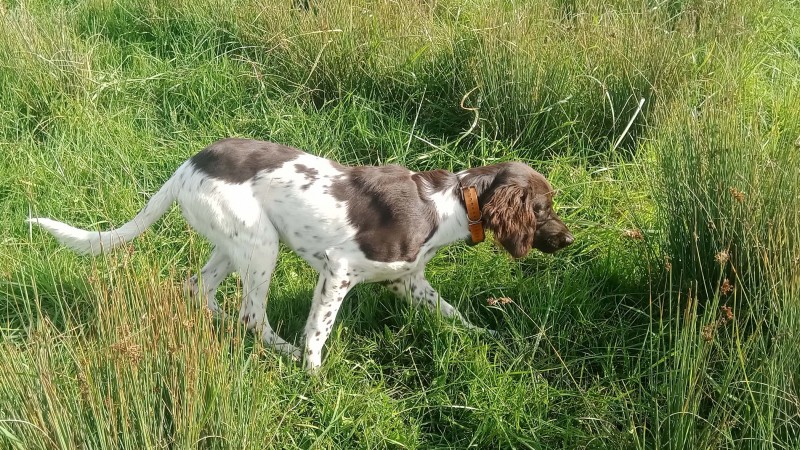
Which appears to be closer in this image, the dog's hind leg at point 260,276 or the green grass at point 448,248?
the green grass at point 448,248

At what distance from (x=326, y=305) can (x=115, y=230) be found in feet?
3.39

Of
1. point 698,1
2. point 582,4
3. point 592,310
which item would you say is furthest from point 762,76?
point 592,310

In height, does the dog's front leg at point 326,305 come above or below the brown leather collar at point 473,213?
below

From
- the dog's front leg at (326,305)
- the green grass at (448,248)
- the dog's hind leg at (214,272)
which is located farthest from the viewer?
the dog's hind leg at (214,272)

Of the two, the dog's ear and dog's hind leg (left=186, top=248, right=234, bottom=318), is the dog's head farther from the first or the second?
dog's hind leg (left=186, top=248, right=234, bottom=318)

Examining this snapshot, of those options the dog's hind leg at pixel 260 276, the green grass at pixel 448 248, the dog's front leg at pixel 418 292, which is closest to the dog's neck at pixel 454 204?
the dog's front leg at pixel 418 292

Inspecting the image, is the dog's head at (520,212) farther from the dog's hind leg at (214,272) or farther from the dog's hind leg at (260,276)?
the dog's hind leg at (214,272)

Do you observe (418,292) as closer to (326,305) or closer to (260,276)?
(326,305)

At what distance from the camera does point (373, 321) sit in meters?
3.98

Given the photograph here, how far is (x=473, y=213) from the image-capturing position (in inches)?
149

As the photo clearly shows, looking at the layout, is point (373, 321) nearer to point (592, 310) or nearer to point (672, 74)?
point (592, 310)

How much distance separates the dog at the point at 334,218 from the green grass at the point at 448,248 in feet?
0.61

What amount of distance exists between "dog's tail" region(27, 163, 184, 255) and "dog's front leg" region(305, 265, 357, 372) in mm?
811

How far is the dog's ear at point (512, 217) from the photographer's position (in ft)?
12.3
